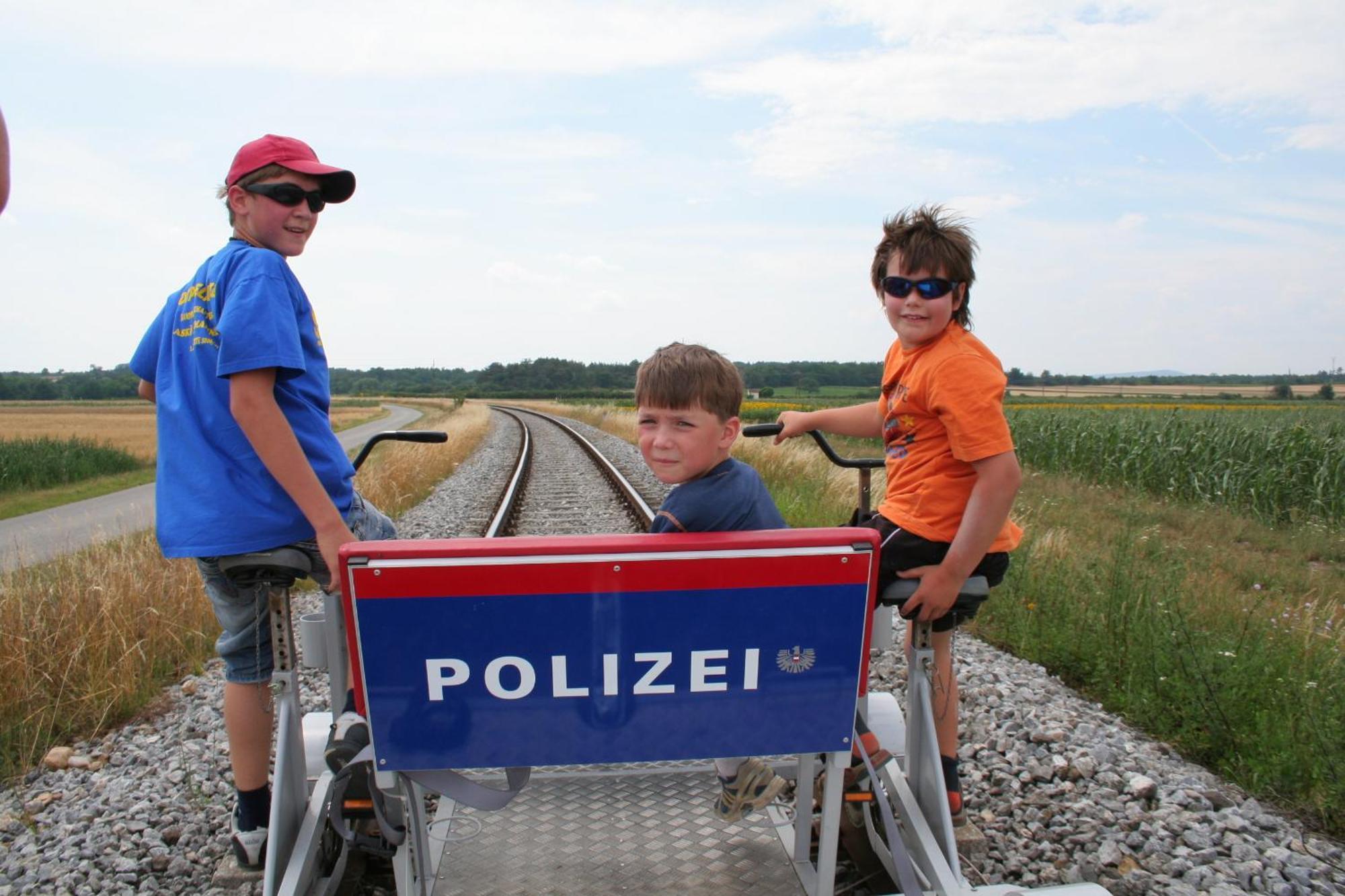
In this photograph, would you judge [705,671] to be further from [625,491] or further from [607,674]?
[625,491]

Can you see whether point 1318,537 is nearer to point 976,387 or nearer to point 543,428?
point 976,387

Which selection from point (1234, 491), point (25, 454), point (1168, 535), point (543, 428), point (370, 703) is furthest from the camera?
point (543, 428)

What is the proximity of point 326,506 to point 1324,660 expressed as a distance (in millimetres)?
4221

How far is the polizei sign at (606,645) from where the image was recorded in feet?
6.18

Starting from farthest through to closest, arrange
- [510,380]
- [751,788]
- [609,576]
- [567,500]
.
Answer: [510,380], [567,500], [751,788], [609,576]

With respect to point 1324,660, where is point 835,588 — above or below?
above

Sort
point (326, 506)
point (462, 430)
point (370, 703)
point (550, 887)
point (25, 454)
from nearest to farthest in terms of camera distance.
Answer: point (370, 703) < point (326, 506) < point (550, 887) < point (25, 454) < point (462, 430)

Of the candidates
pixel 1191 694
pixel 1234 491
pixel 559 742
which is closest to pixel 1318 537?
pixel 1234 491

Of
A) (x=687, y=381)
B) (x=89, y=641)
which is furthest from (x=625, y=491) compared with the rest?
(x=687, y=381)

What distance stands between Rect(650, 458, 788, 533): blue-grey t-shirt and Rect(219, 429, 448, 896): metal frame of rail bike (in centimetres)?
75

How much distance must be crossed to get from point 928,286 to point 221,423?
191 cm

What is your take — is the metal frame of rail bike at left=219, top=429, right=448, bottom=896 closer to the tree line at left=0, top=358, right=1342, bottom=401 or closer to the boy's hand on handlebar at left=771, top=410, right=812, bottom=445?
the boy's hand on handlebar at left=771, top=410, right=812, bottom=445

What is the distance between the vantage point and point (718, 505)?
220cm

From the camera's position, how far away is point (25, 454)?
2241 centimetres
